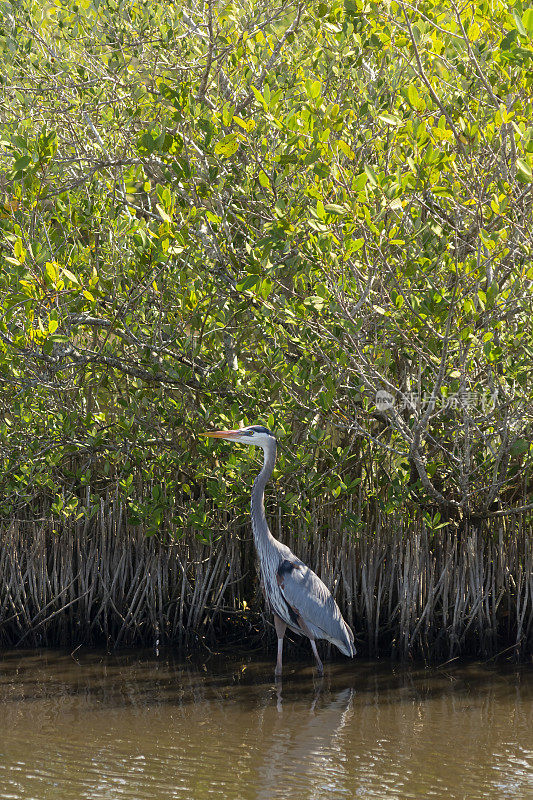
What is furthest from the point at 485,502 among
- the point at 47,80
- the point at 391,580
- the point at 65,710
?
the point at 47,80

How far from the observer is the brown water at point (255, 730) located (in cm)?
480

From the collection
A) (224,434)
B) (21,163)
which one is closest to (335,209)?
(21,163)

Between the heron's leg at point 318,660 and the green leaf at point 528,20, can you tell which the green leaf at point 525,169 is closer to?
the green leaf at point 528,20

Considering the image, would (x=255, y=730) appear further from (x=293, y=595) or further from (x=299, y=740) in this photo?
(x=293, y=595)

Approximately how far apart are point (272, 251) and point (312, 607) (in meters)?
2.74

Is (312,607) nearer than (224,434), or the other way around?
(224,434)

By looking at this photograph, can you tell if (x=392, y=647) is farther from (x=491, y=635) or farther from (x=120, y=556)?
(x=120, y=556)

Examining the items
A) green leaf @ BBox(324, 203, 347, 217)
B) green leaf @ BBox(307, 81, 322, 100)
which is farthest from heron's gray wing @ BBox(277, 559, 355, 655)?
green leaf @ BBox(307, 81, 322, 100)

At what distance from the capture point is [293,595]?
6855 mm

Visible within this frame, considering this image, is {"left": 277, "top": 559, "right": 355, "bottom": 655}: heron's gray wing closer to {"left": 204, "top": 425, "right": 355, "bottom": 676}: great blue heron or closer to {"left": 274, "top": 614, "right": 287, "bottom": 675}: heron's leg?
{"left": 204, "top": 425, "right": 355, "bottom": 676}: great blue heron

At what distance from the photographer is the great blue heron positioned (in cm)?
686

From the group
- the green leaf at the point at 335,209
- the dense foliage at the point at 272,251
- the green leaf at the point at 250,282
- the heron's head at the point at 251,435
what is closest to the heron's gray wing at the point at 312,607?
the dense foliage at the point at 272,251

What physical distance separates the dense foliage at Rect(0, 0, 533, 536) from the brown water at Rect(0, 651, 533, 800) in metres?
1.24

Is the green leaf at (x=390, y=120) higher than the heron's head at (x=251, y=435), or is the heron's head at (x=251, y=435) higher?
the green leaf at (x=390, y=120)
